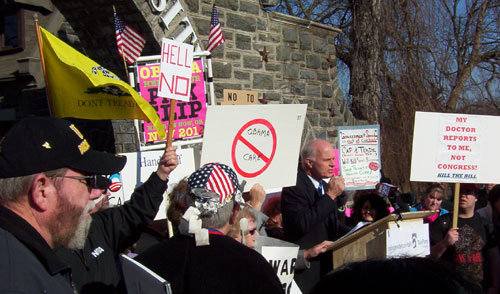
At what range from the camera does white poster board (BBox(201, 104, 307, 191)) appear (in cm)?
354

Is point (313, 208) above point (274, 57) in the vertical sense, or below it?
below

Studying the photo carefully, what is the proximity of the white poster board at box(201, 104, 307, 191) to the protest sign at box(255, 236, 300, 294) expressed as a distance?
3.01 ft

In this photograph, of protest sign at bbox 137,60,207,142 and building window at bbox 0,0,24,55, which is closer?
protest sign at bbox 137,60,207,142

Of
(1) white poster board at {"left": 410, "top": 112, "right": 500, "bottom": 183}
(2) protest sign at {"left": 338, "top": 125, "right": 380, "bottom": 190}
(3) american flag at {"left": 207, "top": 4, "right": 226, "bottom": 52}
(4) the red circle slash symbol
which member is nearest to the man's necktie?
(4) the red circle slash symbol

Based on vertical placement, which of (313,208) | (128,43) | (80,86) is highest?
(128,43)

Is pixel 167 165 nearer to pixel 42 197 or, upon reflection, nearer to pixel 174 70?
pixel 174 70

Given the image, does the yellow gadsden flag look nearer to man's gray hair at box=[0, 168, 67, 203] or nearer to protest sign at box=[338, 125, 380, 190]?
man's gray hair at box=[0, 168, 67, 203]

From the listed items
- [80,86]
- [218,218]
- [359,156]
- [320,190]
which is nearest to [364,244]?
[320,190]

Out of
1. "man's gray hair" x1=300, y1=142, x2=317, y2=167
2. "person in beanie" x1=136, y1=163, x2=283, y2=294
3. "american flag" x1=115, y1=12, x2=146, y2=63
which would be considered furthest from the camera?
"american flag" x1=115, y1=12, x2=146, y2=63

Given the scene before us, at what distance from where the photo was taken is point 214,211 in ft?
7.09

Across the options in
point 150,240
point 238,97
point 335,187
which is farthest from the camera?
point 238,97

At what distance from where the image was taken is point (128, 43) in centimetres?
486

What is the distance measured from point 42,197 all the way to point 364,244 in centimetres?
226

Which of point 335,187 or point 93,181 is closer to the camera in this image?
point 93,181
